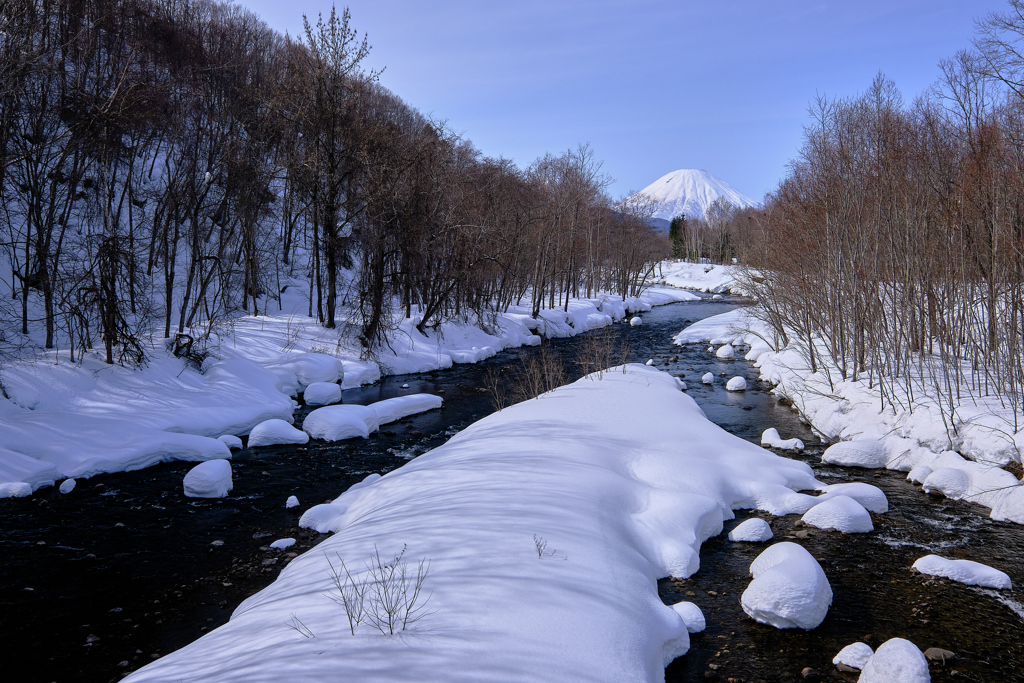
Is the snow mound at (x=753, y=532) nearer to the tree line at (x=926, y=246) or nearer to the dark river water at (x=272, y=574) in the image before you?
the dark river water at (x=272, y=574)

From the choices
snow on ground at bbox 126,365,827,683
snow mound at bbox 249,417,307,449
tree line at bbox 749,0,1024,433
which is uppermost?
tree line at bbox 749,0,1024,433

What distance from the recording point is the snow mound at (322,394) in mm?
15469

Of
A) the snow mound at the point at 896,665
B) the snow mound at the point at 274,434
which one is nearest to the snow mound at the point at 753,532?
the snow mound at the point at 896,665

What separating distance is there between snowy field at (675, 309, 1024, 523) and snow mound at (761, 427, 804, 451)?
81 cm

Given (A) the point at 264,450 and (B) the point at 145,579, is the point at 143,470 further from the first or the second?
Answer: (B) the point at 145,579

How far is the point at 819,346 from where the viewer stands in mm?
17359

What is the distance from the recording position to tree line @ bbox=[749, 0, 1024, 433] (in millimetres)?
9977

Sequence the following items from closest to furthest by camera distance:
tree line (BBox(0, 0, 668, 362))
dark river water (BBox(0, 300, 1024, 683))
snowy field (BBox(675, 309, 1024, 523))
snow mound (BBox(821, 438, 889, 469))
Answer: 1. dark river water (BBox(0, 300, 1024, 683))
2. snowy field (BBox(675, 309, 1024, 523))
3. snow mound (BBox(821, 438, 889, 469))
4. tree line (BBox(0, 0, 668, 362))

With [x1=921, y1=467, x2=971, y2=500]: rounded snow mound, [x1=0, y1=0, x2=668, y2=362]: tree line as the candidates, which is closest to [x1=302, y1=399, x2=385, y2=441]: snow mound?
[x1=0, y1=0, x2=668, y2=362]: tree line

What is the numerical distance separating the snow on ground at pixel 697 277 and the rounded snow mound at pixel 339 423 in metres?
52.1

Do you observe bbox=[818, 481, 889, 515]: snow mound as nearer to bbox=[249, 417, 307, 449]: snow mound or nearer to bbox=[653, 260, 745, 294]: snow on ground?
bbox=[249, 417, 307, 449]: snow mound

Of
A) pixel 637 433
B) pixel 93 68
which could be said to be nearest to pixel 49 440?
pixel 637 433

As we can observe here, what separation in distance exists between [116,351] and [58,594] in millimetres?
8795

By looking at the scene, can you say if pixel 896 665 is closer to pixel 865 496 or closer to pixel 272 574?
pixel 865 496
